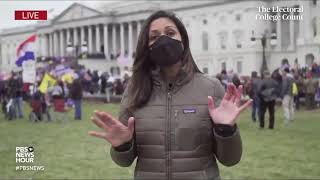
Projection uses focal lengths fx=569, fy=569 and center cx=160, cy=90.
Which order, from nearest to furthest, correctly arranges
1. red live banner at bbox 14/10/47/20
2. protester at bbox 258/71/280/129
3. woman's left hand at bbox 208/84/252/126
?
1. woman's left hand at bbox 208/84/252/126
2. red live banner at bbox 14/10/47/20
3. protester at bbox 258/71/280/129

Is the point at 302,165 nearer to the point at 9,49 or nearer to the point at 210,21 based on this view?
the point at 9,49

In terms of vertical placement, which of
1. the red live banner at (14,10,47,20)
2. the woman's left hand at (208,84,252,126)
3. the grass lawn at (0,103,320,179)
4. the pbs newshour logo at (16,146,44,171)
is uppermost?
the red live banner at (14,10,47,20)

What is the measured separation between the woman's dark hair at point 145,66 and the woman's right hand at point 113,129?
0.15 metres

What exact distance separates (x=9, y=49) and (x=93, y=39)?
62.4 metres

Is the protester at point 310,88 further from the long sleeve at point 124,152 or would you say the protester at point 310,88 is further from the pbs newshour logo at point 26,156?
the long sleeve at point 124,152

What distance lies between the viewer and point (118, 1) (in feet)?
252

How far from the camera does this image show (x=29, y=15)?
7613 mm

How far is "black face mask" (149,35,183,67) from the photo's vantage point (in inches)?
111

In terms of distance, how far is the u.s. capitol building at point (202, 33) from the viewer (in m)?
42.9

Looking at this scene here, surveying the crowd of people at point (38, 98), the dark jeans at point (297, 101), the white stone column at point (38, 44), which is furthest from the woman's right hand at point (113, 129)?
the white stone column at point (38, 44)

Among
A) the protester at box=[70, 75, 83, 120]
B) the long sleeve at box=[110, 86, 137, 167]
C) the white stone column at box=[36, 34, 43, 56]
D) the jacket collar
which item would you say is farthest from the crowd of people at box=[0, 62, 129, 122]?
the white stone column at box=[36, 34, 43, 56]

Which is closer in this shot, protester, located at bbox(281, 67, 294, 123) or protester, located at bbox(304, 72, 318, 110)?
protester, located at bbox(281, 67, 294, 123)

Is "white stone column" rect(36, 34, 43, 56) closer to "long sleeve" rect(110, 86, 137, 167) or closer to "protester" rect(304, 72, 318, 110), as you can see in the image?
"protester" rect(304, 72, 318, 110)

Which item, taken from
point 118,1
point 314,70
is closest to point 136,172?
point 314,70
